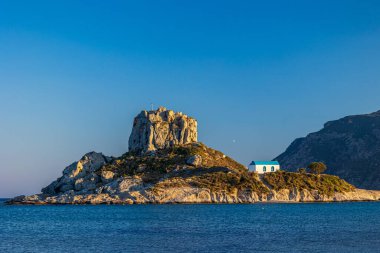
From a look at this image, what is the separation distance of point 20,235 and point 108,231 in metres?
13.0

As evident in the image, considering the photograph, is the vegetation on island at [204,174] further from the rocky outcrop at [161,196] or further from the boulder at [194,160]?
the rocky outcrop at [161,196]

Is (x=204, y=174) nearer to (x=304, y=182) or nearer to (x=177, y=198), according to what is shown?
(x=177, y=198)

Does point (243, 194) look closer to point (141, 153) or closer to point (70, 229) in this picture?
point (141, 153)

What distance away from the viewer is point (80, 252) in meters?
52.6

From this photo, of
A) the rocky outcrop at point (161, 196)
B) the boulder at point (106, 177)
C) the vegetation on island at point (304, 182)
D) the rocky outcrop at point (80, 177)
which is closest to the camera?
the rocky outcrop at point (161, 196)

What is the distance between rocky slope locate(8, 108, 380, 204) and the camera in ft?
513

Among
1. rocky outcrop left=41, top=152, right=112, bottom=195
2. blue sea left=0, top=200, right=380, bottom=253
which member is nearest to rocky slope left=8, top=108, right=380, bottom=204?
rocky outcrop left=41, top=152, right=112, bottom=195

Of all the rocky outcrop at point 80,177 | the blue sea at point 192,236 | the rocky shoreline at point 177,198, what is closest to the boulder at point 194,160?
the rocky shoreline at point 177,198

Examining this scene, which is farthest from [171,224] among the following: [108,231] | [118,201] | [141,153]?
[141,153]

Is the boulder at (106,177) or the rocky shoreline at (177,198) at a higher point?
the boulder at (106,177)

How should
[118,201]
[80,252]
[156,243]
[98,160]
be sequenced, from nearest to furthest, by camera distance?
[80,252] < [156,243] < [118,201] < [98,160]

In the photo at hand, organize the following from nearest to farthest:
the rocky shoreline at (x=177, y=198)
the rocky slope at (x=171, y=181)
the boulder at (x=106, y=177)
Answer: the rocky shoreline at (x=177, y=198)
the rocky slope at (x=171, y=181)
the boulder at (x=106, y=177)

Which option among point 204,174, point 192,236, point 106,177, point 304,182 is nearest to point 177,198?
point 204,174

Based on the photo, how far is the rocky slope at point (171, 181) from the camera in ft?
513
